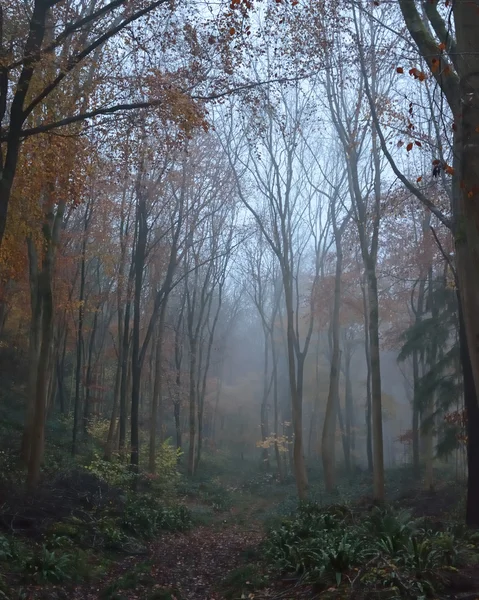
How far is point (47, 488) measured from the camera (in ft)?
38.5

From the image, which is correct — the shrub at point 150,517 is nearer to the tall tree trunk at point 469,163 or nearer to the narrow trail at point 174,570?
the narrow trail at point 174,570

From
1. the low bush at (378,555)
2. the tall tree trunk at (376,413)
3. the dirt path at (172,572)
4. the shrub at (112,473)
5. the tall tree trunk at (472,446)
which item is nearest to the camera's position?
the low bush at (378,555)

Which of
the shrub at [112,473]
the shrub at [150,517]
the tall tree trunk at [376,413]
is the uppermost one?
the tall tree trunk at [376,413]

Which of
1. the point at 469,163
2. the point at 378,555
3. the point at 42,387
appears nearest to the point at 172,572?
the point at 378,555

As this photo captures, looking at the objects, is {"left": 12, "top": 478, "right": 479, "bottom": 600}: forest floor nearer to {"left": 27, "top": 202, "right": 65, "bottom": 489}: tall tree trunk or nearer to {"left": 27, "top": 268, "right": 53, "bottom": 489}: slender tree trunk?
{"left": 27, "top": 268, "right": 53, "bottom": 489}: slender tree trunk

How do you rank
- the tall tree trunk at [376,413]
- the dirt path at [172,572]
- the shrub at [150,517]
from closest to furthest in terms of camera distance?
1. the dirt path at [172,572]
2. the shrub at [150,517]
3. the tall tree trunk at [376,413]

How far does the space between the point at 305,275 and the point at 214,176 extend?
783 inches

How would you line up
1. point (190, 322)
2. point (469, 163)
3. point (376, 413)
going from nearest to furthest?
1. point (469, 163)
2. point (376, 413)
3. point (190, 322)

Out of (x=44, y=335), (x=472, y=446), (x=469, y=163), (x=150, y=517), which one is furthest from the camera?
(x=150, y=517)

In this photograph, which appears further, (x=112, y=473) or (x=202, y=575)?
(x=112, y=473)

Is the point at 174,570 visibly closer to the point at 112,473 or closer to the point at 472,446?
the point at 472,446

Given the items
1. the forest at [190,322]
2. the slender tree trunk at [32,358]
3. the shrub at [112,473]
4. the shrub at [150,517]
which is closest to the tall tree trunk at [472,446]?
the forest at [190,322]

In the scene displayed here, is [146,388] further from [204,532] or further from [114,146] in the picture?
[114,146]

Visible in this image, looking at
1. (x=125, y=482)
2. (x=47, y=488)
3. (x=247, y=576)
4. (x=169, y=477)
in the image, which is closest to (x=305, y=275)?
(x=169, y=477)
